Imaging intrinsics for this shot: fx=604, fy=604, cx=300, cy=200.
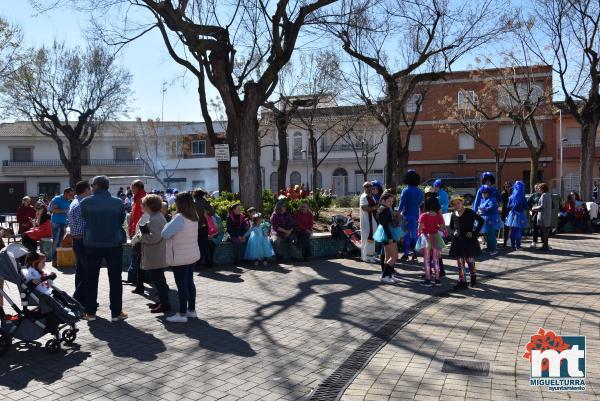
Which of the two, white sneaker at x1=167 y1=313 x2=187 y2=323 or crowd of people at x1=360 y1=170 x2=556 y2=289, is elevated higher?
crowd of people at x1=360 y1=170 x2=556 y2=289

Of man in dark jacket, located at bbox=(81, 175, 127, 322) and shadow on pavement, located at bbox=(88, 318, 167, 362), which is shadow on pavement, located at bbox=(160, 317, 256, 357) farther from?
man in dark jacket, located at bbox=(81, 175, 127, 322)

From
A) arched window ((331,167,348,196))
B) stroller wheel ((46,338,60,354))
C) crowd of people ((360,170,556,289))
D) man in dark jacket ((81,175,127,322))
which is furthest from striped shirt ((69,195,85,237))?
arched window ((331,167,348,196))

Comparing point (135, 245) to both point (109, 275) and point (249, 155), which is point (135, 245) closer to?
point (109, 275)

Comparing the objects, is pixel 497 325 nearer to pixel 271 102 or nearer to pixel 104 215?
pixel 104 215

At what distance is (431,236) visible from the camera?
9836 millimetres

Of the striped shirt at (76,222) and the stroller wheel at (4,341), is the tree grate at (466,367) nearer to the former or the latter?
the stroller wheel at (4,341)

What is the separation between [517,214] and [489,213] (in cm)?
112

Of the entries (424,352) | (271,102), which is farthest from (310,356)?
(271,102)

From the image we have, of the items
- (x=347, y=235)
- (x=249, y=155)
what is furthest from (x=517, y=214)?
(x=249, y=155)

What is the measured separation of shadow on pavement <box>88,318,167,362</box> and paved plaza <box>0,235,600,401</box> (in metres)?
0.01

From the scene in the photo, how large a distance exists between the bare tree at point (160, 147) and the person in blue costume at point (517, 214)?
44465mm

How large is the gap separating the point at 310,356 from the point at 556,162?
149 ft

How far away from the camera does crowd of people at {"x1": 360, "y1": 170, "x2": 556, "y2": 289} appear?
9531 millimetres

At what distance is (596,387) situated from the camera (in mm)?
4984
